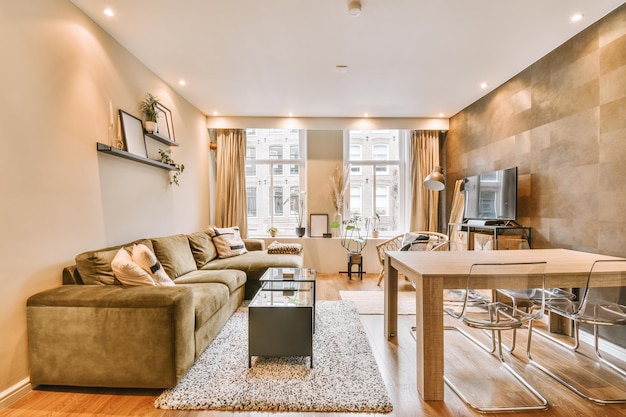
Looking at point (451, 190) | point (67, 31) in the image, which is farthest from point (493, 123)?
point (67, 31)

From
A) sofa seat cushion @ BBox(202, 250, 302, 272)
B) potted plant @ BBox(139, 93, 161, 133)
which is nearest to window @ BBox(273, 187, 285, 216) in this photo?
sofa seat cushion @ BBox(202, 250, 302, 272)

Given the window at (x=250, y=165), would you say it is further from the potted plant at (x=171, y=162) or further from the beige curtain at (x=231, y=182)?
the potted plant at (x=171, y=162)

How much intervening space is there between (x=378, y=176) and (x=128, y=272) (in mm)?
4563

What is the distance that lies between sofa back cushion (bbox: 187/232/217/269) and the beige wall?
731mm

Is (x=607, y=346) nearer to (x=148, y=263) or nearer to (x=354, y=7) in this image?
(x=354, y=7)

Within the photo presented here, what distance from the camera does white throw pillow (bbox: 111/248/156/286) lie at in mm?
2150

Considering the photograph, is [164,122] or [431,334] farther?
[164,122]

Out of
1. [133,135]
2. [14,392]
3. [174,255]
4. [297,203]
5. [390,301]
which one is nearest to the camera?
[14,392]

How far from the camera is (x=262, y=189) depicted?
5.71 meters

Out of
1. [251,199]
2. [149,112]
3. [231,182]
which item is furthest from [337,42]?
[251,199]

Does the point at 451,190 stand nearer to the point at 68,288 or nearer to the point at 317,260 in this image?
the point at 317,260

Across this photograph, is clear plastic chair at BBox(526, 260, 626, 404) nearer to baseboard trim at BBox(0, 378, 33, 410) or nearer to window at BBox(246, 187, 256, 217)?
baseboard trim at BBox(0, 378, 33, 410)

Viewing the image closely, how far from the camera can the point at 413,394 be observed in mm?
1899

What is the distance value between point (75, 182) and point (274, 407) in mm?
2198
